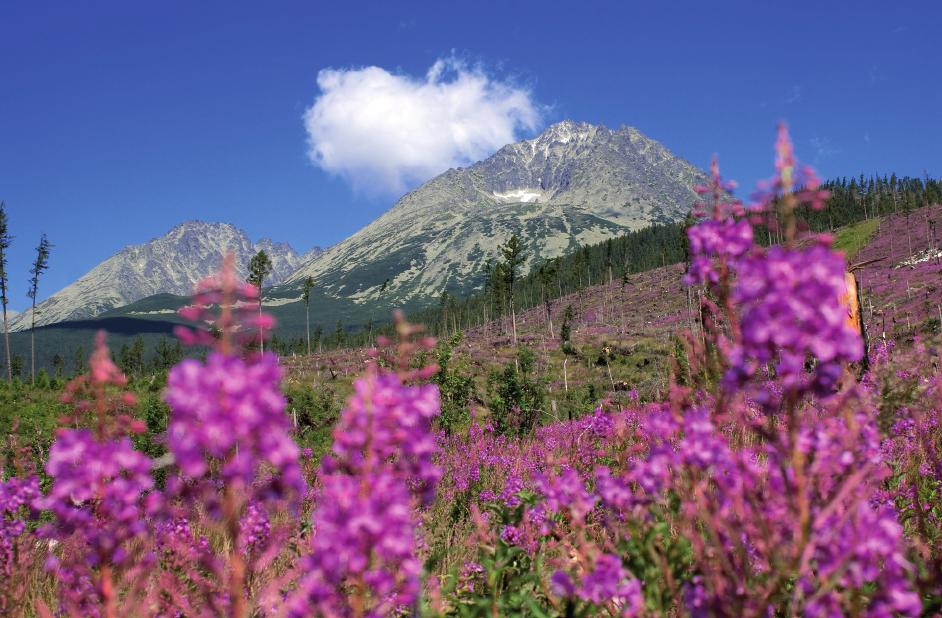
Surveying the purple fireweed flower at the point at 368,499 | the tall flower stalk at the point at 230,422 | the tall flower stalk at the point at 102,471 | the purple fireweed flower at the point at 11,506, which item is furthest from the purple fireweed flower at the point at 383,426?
the purple fireweed flower at the point at 11,506

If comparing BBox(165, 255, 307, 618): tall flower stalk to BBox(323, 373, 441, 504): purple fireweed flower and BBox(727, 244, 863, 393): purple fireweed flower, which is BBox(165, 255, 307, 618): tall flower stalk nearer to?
BBox(323, 373, 441, 504): purple fireweed flower

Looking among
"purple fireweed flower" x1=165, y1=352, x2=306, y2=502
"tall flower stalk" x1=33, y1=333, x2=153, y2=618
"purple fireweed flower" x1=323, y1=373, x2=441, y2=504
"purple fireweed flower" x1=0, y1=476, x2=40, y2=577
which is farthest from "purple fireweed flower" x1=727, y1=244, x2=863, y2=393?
"purple fireweed flower" x1=0, y1=476, x2=40, y2=577

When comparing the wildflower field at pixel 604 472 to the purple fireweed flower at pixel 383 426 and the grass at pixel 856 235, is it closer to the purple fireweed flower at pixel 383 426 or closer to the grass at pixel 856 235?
the purple fireweed flower at pixel 383 426

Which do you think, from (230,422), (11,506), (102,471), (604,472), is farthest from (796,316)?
(11,506)

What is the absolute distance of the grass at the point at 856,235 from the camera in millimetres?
78438

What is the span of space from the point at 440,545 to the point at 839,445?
3.93 m

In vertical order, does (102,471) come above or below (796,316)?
below

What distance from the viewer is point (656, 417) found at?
89.0 inches

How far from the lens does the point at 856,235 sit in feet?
289

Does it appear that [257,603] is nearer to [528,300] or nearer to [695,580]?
[695,580]

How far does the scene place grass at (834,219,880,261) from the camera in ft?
257

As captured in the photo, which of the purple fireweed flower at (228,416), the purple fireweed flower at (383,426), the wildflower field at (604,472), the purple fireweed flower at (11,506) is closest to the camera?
the purple fireweed flower at (228,416)

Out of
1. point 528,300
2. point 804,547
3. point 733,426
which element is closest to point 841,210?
point 528,300

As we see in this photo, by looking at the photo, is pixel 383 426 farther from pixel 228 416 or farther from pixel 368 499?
pixel 228 416
